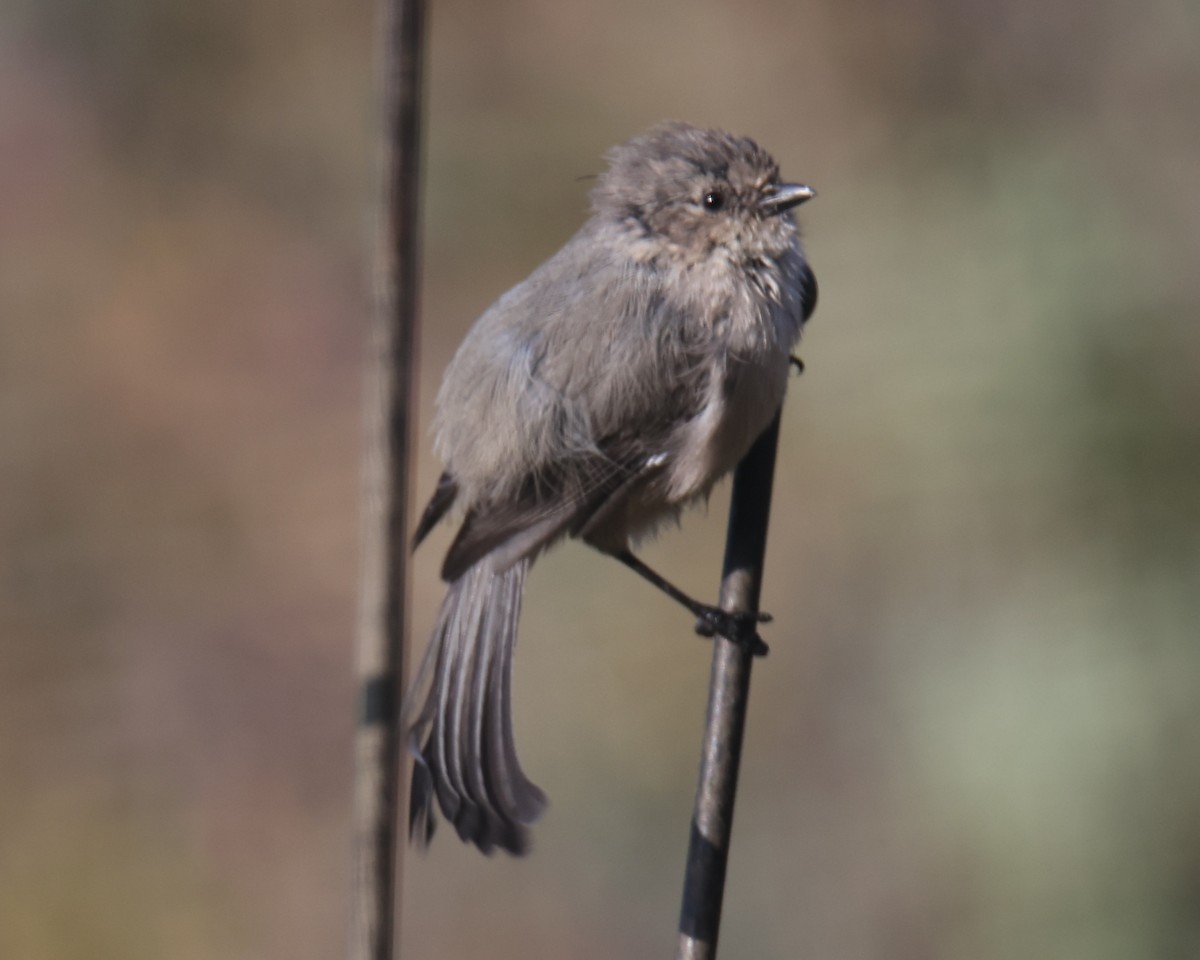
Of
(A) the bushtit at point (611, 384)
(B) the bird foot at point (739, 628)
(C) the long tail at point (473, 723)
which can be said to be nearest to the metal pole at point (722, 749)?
(B) the bird foot at point (739, 628)

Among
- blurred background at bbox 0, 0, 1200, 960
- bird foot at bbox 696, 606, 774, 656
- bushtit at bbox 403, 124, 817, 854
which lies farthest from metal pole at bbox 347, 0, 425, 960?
blurred background at bbox 0, 0, 1200, 960

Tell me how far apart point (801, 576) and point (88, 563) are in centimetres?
211

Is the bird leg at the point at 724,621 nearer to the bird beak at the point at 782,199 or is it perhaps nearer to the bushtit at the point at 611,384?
the bushtit at the point at 611,384

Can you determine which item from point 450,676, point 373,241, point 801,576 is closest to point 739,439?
point 450,676

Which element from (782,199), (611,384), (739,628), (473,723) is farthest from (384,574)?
(782,199)

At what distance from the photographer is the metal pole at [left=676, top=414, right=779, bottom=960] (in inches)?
46.6

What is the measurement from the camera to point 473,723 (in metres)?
2.04

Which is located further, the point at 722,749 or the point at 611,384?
the point at 611,384

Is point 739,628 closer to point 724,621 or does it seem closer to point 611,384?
point 724,621

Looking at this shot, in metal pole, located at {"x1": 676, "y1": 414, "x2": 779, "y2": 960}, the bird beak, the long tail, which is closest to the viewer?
metal pole, located at {"x1": 676, "y1": 414, "x2": 779, "y2": 960}

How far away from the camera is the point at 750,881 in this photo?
345 cm

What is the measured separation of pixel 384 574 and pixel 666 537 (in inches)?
133

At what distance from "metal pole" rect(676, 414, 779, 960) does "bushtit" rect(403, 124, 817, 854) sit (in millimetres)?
603

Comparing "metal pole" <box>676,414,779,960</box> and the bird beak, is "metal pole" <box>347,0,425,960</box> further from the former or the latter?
the bird beak
